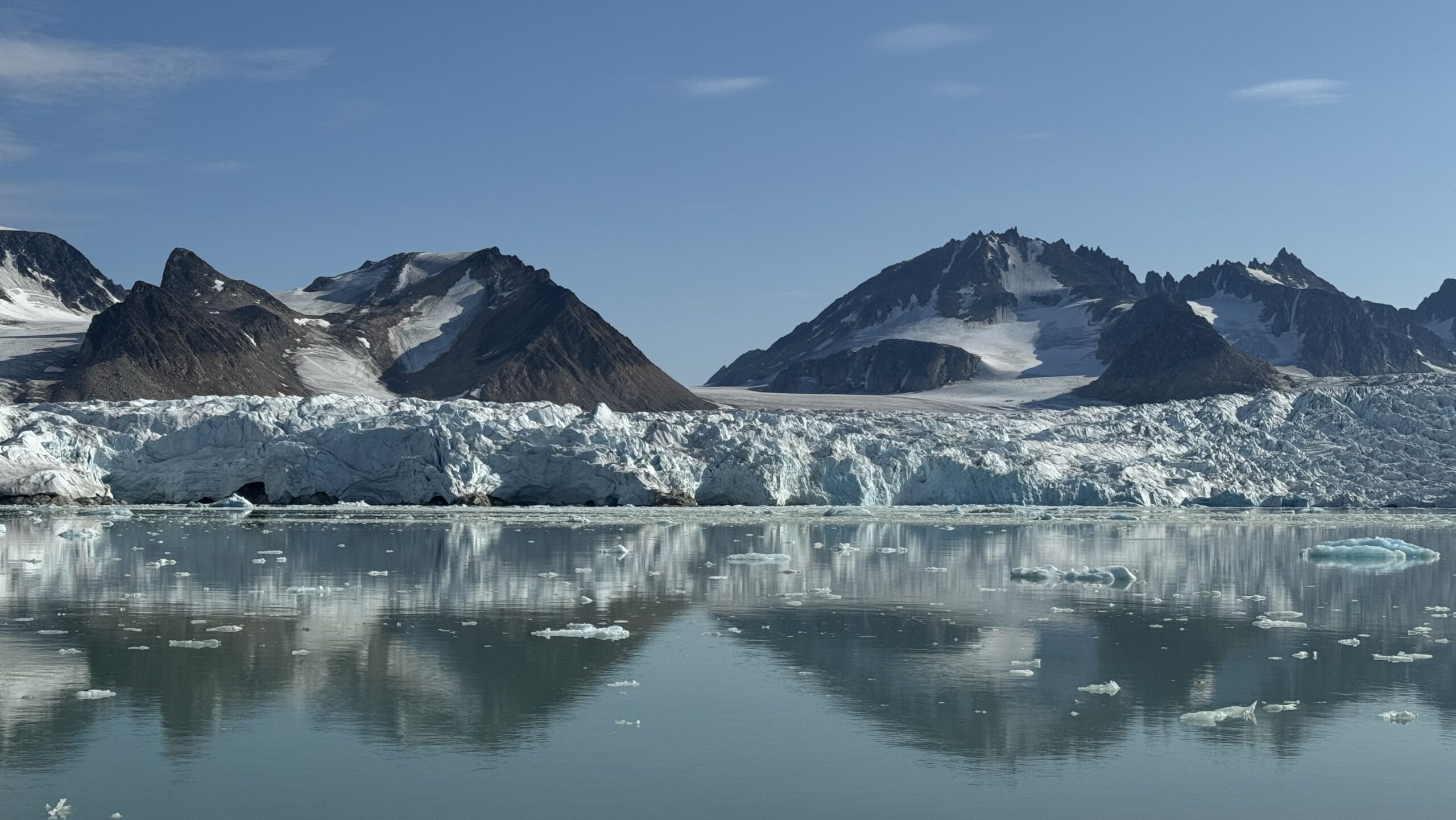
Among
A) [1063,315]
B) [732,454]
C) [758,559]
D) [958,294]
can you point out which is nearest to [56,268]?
[732,454]

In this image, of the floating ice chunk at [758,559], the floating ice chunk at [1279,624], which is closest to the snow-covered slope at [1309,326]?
the floating ice chunk at [758,559]

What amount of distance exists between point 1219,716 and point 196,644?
1079 centimetres

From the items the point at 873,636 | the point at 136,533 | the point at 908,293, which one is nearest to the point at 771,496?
the point at 136,533

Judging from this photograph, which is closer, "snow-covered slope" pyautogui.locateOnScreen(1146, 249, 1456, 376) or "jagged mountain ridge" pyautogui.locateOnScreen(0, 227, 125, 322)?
"jagged mountain ridge" pyautogui.locateOnScreen(0, 227, 125, 322)

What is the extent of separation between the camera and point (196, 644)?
15.8 metres

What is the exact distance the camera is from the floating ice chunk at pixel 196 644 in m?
15.6

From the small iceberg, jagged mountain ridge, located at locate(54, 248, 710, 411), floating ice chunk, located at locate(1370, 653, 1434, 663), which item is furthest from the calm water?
jagged mountain ridge, located at locate(54, 248, 710, 411)

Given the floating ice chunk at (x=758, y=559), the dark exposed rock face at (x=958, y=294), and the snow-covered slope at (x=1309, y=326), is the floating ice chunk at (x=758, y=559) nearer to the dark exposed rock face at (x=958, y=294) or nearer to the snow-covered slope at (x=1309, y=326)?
the snow-covered slope at (x=1309, y=326)

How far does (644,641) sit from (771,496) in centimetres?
3441

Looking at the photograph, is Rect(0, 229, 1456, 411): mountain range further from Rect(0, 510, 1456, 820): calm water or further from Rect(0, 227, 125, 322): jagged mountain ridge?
Rect(0, 510, 1456, 820): calm water

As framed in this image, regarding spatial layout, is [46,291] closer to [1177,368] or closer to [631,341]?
[631,341]

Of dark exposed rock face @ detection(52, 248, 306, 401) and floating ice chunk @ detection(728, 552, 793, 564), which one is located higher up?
dark exposed rock face @ detection(52, 248, 306, 401)

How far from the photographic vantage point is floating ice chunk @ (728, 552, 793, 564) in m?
27.1

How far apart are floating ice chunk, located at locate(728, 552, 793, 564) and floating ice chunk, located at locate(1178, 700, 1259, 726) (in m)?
14.6
